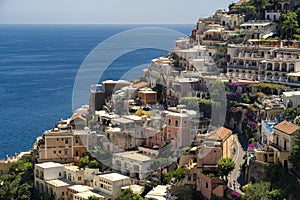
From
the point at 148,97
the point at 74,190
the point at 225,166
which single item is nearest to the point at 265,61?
the point at 148,97

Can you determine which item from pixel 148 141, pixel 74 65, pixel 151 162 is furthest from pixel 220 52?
pixel 74 65

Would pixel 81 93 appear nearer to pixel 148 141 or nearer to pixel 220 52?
pixel 220 52

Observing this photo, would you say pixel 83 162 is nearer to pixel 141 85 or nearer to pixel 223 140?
pixel 223 140

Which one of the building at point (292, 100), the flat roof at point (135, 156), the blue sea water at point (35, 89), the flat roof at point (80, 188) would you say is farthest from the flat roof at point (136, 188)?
the blue sea water at point (35, 89)

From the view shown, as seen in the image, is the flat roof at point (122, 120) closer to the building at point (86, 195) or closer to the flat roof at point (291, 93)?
the building at point (86, 195)

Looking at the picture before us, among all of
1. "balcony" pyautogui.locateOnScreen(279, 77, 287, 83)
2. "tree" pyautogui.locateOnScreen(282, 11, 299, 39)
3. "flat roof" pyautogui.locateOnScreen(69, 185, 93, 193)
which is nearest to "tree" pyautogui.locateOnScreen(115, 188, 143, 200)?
"flat roof" pyautogui.locateOnScreen(69, 185, 93, 193)

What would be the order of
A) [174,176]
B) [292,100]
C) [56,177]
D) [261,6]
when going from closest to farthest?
[174,176]
[292,100]
[56,177]
[261,6]
